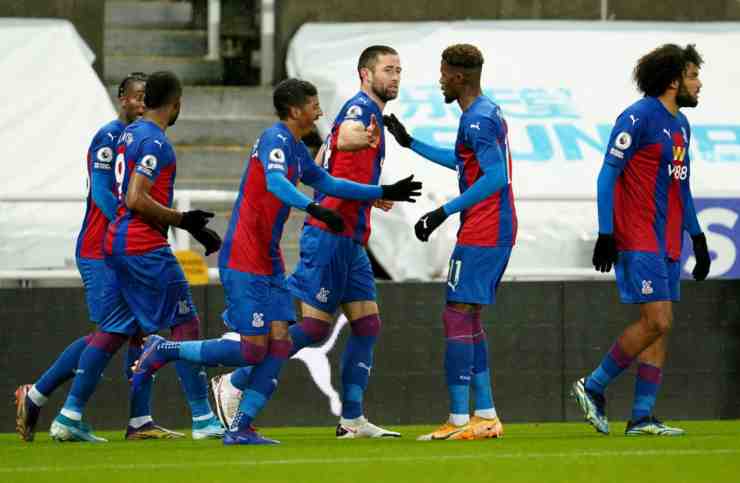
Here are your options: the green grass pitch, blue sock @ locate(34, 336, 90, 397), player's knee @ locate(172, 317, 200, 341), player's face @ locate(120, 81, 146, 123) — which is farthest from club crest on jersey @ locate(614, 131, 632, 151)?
blue sock @ locate(34, 336, 90, 397)

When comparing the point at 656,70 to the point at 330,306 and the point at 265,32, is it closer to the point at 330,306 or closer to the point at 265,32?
the point at 330,306

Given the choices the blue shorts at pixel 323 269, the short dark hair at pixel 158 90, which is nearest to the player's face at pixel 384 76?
the blue shorts at pixel 323 269

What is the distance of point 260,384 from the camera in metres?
9.14

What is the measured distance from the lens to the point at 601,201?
9523 mm

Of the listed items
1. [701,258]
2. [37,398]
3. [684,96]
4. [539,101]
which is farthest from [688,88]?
[539,101]

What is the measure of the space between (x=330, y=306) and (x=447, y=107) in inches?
230

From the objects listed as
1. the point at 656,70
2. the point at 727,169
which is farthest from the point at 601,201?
the point at 727,169

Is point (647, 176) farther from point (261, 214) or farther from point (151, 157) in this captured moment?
point (151, 157)

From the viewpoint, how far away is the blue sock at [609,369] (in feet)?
32.0

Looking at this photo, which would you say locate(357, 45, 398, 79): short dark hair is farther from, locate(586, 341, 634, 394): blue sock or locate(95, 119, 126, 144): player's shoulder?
locate(586, 341, 634, 394): blue sock

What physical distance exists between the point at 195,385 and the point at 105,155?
1359 millimetres

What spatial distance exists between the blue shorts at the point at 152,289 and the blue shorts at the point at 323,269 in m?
0.61

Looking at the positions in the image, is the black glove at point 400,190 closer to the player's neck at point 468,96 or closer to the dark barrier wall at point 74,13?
Result: the player's neck at point 468,96

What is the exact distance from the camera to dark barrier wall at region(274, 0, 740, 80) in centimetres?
1703
